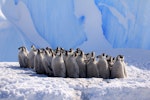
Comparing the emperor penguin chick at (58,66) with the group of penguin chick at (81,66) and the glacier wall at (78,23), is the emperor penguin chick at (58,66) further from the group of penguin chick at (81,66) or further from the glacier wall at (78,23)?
the glacier wall at (78,23)

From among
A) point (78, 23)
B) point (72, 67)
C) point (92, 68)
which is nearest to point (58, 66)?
point (72, 67)

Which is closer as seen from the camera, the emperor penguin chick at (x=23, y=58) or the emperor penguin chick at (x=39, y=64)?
the emperor penguin chick at (x=39, y=64)

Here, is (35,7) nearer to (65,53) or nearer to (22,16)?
(22,16)

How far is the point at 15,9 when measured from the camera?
2186 cm

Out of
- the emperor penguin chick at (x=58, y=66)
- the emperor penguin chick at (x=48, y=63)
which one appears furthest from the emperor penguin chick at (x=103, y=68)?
the emperor penguin chick at (x=48, y=63)

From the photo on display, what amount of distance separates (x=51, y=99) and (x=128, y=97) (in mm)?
1630

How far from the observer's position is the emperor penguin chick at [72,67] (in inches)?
391

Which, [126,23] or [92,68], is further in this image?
[126,23]

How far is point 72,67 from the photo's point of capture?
995 centimetres

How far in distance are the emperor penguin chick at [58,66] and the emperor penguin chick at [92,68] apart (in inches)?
24.3

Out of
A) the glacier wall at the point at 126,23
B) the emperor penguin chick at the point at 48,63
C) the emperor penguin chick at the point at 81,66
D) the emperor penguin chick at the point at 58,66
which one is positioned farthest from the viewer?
the glacier wall at the point at 126,23

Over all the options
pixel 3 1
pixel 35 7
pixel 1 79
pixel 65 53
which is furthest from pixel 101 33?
pixel 1 79

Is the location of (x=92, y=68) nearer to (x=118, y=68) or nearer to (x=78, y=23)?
(x=118, y=68)

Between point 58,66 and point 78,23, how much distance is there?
11586 mm
